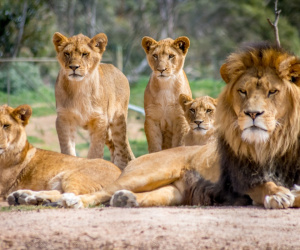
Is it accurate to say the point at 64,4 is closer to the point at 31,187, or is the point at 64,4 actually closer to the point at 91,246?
the point at 31,187


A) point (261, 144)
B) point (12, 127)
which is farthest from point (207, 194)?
point (12, 127)

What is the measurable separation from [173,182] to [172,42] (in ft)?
6.62

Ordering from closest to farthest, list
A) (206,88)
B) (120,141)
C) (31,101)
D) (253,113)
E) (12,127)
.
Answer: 1. (253,113)
2. (12,127)
3. (120,141)
4. (31,101)
5. (206,88)

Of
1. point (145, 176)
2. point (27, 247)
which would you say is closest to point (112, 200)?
point (145, 176)

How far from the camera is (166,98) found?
5785 millimetres

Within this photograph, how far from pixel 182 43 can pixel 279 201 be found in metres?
2.68

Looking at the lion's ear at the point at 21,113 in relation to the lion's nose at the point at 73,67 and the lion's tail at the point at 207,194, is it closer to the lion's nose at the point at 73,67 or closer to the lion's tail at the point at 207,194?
the lion's nose at the point at 73,67

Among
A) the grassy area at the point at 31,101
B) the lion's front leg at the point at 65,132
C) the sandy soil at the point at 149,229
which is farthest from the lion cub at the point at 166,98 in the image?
the grassy area at the point at 31,101

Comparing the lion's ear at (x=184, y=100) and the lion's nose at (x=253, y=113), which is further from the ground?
the lion's ear at (x=184, y=100)

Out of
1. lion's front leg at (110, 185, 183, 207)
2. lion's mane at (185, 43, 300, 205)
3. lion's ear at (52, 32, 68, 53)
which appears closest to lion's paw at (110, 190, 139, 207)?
lion's front leg at (110, 185, 183, 207)

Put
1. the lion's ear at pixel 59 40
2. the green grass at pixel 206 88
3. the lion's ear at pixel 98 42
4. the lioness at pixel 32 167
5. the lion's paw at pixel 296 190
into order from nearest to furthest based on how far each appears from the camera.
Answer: the lion's paw at pixel 296 190
the lioness at pixel 32 167
the lion's ear at pixel 59 40
the lion's ear at pixel 98 42
the green grass at pixel 206 88

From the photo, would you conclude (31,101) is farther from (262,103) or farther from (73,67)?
(262,103)

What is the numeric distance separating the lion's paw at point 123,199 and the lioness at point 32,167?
0.67 metres

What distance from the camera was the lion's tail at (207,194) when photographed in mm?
3993
